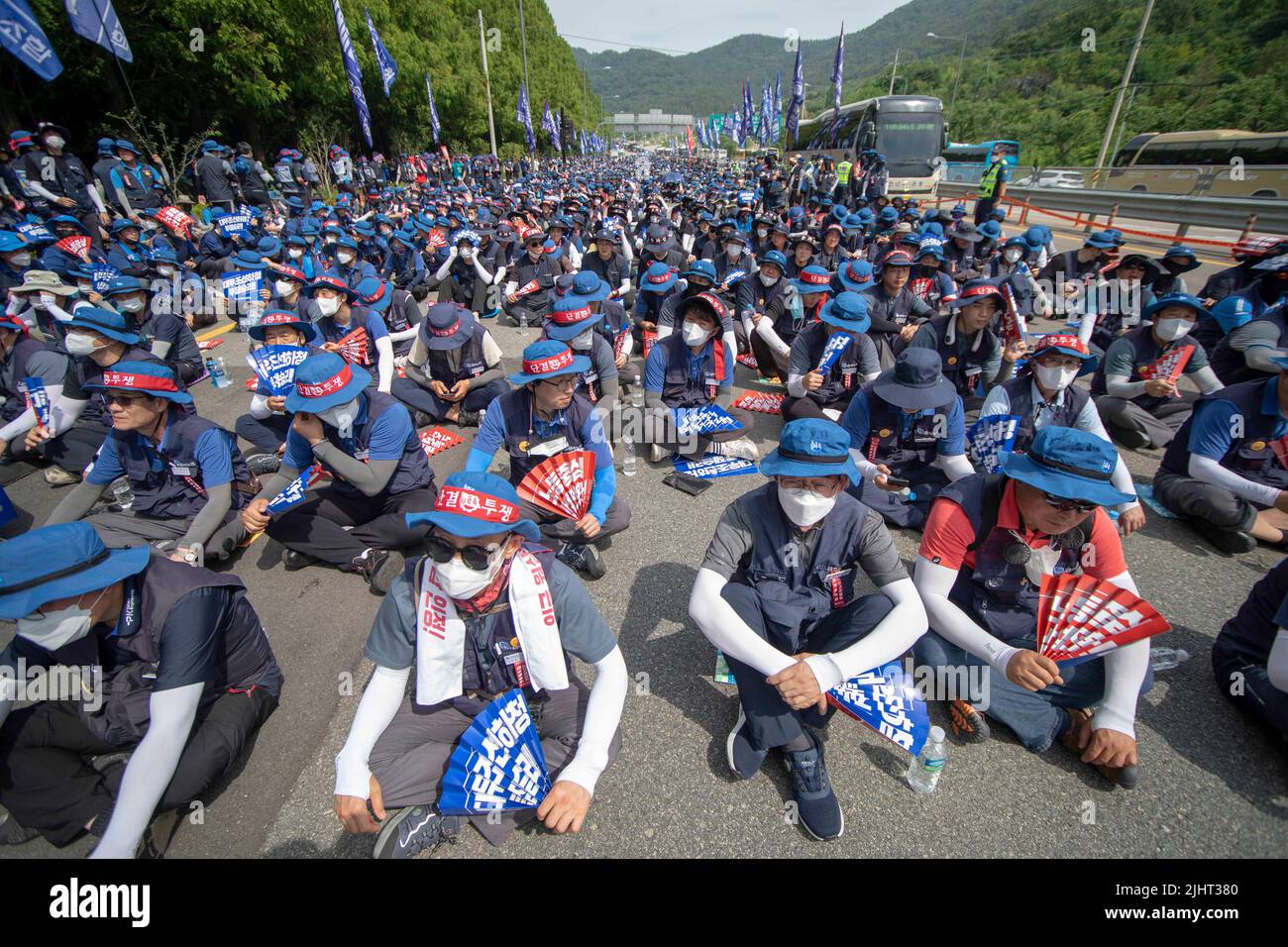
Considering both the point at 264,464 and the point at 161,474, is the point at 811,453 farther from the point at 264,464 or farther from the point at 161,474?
the point at 264,464

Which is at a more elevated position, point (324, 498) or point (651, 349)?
point (651, 349)

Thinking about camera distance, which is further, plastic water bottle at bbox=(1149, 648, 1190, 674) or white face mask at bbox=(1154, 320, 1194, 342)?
white face mask at bbox=(1154, 320, 1194, 342)

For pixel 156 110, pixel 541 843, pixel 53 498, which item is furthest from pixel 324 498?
pixel 156 110

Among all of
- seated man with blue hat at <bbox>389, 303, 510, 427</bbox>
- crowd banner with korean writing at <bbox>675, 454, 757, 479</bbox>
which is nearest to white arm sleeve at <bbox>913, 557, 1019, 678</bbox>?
crowd banner with korean writing at <bbox>675, 454, 757, 479</bbox>

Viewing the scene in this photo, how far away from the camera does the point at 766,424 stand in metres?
6.95

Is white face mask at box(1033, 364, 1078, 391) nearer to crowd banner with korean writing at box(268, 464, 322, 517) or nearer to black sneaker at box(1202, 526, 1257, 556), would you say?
black sneaker at box(1202, 526, 1257, 556)

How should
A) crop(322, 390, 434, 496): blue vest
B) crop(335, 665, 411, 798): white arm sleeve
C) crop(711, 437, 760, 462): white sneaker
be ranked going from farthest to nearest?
crop(711, 437, 760, 462): white sneaker, crop(322, 390, 434, 496): blue vest, crop(335, 665, 411, 798): white arm sleeve

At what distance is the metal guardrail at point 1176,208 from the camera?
45.0 ft

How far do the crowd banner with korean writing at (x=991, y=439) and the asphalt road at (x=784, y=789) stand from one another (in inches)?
57.9

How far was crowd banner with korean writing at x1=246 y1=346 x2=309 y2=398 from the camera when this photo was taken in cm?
571

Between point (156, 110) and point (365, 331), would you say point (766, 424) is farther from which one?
point (156, 110)

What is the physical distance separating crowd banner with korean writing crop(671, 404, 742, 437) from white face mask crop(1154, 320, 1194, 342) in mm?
4423

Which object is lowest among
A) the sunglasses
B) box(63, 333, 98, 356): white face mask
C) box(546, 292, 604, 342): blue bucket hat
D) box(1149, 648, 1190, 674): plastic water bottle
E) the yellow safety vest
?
box(1149, 648, 1190, 674): plastic water bottle
